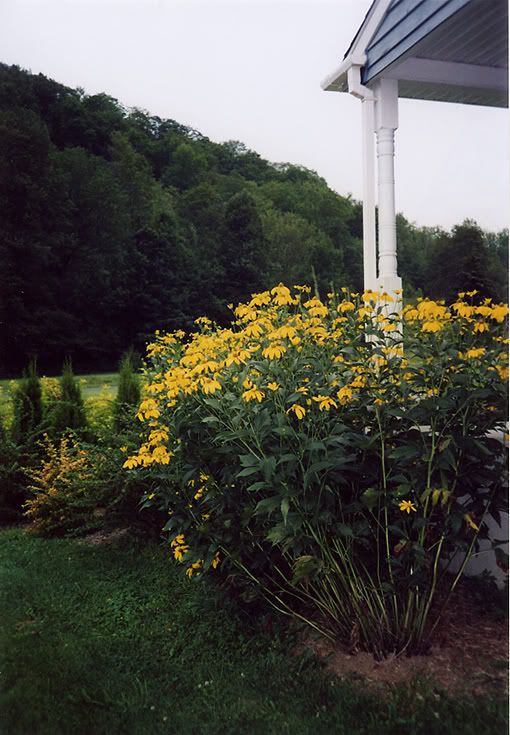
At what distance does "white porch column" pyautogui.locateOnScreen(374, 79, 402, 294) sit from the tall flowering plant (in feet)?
2.20

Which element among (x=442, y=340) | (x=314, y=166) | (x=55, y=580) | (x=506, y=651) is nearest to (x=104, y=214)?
(x=314, y=166)

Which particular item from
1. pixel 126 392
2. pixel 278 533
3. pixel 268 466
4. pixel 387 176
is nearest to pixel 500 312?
pixel 268 466

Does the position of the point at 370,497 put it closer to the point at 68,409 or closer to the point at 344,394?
the point at 344,394

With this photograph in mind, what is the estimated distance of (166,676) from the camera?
2180 millimetres

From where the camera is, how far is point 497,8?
2.60 m

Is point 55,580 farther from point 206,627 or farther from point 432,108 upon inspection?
point 432,108

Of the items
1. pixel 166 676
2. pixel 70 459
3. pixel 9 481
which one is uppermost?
pixel 70 459

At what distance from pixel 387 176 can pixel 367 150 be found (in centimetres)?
18

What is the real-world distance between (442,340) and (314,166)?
9.05 feet

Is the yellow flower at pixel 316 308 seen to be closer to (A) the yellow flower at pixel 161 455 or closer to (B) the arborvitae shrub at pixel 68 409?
(A) the yellow flower at pixel 161 455

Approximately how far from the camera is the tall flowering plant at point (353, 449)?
5.83 ft

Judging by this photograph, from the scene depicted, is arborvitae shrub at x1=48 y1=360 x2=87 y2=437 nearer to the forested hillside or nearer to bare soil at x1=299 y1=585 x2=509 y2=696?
the forested hillside

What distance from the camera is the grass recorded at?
1.82 m

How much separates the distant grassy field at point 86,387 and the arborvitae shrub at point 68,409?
65 millimetres
